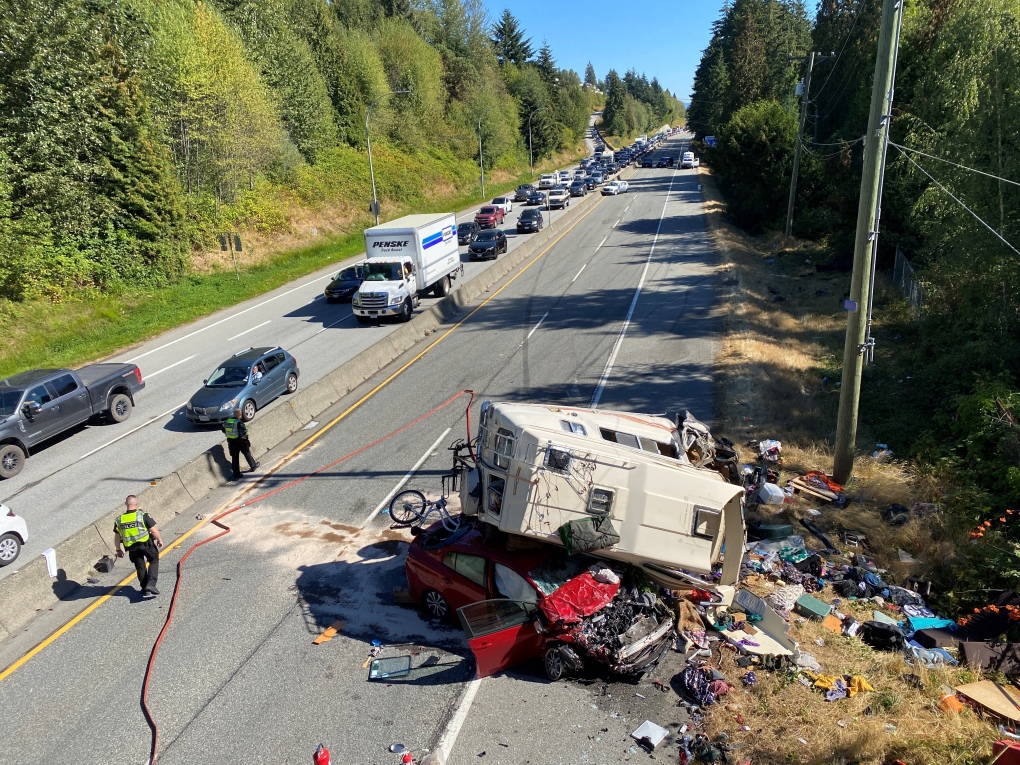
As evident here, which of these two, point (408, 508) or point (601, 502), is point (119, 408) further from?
point (601, 502)

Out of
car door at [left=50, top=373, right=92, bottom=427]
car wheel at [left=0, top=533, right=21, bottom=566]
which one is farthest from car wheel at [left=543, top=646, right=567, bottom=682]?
car door at [left=50, top=373, right=92, bottom=427]

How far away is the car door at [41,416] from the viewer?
15.7 metres

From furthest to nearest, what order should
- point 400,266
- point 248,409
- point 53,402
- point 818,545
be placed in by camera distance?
Answer: point 400,266 → point 248,409 → point 53,402 → point 818,545

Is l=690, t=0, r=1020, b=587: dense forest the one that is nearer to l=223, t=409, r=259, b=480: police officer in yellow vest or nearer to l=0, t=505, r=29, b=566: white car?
l=223, t=409, r=259, b=480: police officer in yellow vest

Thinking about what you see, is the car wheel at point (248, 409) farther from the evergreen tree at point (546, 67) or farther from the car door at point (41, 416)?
the evergreen tree at point (546, 67)

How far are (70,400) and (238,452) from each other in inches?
244

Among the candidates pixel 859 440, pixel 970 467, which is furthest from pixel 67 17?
pixel 970 467

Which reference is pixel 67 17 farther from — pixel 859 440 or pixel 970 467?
pixel 970 467

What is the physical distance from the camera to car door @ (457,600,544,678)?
749 cm

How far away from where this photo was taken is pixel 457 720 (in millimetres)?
7141

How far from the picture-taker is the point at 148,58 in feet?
105

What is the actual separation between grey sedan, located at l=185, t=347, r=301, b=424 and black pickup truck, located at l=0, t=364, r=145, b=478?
1.98m

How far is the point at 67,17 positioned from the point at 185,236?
31.9ft

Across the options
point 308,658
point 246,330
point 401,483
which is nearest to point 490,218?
point 246,330
